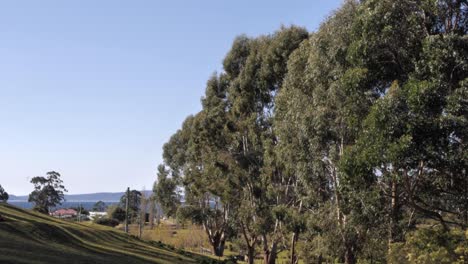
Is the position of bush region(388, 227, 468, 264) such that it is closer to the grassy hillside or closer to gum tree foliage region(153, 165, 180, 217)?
the grassy hillside

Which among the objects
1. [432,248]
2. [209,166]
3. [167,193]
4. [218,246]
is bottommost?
[218,246]

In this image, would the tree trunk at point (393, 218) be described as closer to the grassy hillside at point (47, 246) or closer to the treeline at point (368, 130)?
the treeline at point (368, 130)

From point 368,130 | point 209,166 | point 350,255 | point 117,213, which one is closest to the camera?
point 368,130

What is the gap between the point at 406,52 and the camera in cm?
1633

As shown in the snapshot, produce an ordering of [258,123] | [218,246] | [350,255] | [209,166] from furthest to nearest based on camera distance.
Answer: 1. [218,246]
2. [209,166]
3. [258,123]
4. [350,255]

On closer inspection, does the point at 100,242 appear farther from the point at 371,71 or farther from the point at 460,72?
the point at 460,72

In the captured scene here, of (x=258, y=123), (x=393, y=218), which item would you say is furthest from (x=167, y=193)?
(x=393, y=218)

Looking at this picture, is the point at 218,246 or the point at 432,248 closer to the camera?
the point at 432,248

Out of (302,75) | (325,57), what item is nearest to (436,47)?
(325,57)

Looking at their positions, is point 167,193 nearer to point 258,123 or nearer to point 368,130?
point 258,123

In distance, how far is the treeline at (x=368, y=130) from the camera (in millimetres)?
13945

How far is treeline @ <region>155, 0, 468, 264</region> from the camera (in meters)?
13.9

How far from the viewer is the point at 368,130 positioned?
14.8 m

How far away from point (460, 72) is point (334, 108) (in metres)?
5.79
